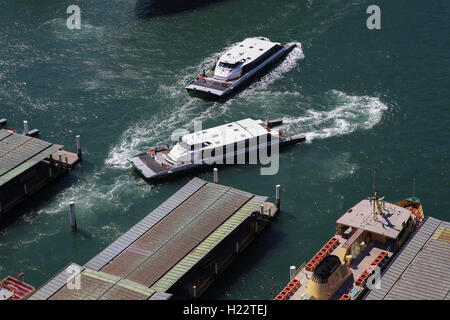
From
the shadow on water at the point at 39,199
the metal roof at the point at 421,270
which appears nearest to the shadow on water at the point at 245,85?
the shadow on water at the point at 39,199

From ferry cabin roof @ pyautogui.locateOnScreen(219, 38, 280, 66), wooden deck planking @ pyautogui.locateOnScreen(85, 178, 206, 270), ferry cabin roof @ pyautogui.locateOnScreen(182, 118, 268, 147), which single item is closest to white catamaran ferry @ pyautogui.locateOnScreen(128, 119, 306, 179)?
ferry cabin roof @ pyautogui.locateOnScreen(182, 118, 268, 147)

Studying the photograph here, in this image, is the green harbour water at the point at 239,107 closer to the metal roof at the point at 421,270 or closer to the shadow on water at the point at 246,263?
the shadow on water at the point at 246,263

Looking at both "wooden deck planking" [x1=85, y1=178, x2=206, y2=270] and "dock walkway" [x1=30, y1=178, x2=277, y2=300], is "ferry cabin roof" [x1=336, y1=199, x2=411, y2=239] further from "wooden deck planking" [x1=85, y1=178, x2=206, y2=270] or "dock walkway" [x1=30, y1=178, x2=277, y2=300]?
"wooden deck planking" [x1=85, y1=178, x2=206, y2=270]

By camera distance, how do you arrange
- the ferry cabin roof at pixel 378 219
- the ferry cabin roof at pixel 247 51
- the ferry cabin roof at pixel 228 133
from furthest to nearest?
the ferry cabin roof at pixel 247 51 < the ferry cabin roof at pixel 228 133 < the ferry cabin roof at pixel 378 219

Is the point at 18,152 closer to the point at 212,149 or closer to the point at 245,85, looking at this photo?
the point at 212,149

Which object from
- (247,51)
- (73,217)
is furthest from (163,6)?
(73,217)

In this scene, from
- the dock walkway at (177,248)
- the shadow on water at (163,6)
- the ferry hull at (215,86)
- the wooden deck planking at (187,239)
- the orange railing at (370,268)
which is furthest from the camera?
the shadow on water at (163,6)
